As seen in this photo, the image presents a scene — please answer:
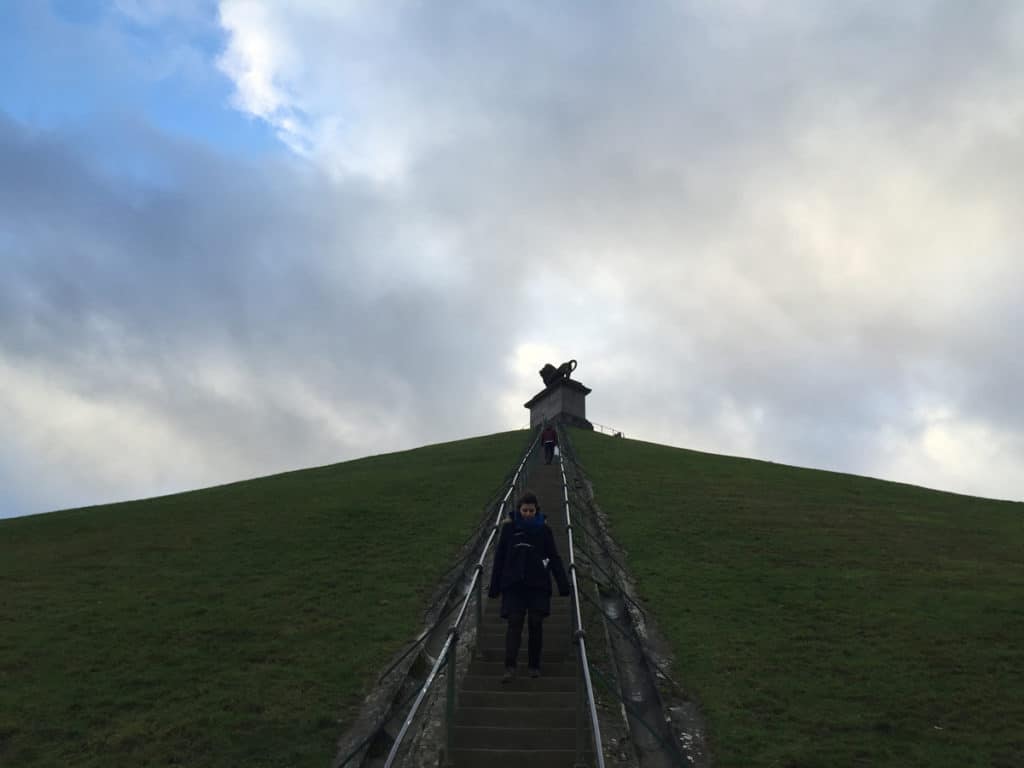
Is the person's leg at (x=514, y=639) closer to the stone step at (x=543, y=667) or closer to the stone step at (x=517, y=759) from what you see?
the stone step at (x=543, y=667)

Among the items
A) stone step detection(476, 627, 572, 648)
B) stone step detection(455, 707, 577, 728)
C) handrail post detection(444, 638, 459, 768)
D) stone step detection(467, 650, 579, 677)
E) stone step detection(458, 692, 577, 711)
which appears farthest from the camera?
stone step detection(476, 627, 572, 648)

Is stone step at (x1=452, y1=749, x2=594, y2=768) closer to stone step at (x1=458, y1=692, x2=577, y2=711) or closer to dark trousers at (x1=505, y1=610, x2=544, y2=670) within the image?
stone step at (x1=458, y1=692, x2=577, y2=711)

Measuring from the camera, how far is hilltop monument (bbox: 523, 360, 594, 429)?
4441 cm

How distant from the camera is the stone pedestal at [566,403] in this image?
44312mm

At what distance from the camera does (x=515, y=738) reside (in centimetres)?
792

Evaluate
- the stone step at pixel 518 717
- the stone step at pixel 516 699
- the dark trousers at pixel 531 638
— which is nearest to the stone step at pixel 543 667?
the dark trousers at pixel 531 638

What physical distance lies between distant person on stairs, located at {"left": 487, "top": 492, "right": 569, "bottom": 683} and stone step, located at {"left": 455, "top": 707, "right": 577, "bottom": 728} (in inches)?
24.8

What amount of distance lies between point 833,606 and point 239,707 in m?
9.21

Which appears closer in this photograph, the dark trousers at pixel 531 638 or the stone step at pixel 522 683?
the stone step at pixel 522 683

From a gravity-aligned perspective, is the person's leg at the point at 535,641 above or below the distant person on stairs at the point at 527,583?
below

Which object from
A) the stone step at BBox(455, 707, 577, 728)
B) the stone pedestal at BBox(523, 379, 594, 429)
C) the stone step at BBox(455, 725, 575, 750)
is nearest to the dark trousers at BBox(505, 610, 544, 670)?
the stone step at BBox(455, 707, 577, 728)

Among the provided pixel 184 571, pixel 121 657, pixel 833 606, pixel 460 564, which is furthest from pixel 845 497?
pixel 121 657

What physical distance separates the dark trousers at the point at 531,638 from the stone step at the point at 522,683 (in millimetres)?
164

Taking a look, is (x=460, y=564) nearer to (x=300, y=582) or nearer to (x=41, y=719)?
(x=300, y=582)
